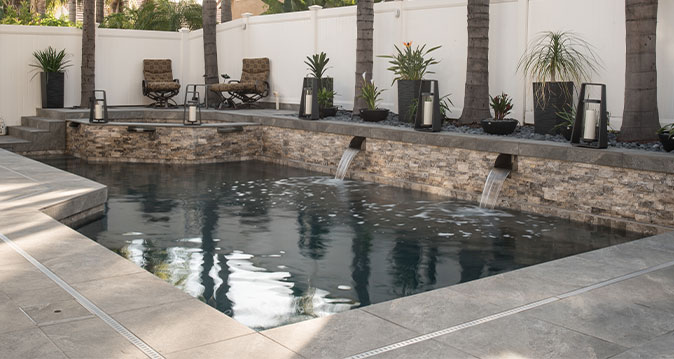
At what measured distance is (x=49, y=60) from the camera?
14.2m

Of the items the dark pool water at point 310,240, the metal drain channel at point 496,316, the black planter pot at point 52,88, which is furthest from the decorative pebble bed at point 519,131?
the black planter pot at point 52,88

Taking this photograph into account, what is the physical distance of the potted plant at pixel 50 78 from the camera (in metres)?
14.1

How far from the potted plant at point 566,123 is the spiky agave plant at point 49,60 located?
9977 mm

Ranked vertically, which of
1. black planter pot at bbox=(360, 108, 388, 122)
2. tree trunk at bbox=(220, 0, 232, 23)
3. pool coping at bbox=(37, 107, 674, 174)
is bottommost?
pool coping at bbox=(37, 107, 674, 174)

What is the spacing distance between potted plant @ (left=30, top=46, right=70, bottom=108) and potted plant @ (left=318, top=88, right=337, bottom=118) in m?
5.50

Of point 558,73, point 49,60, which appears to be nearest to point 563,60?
point 558,73

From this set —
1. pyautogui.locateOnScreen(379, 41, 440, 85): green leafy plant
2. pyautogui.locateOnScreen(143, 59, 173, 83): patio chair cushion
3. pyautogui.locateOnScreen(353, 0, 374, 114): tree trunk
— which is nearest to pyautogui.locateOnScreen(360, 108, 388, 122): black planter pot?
pyautogui.locateOnScreen(379, 41, 440, 85): green leafy plant

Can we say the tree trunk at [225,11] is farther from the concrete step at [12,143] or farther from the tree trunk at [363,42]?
the tree trunk at [363,42]

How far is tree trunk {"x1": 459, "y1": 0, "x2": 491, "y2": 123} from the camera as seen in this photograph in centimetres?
943

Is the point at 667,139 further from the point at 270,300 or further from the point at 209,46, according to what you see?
the point at 209,46

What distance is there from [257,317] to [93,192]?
3.51 meters

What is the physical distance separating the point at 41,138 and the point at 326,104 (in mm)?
4919

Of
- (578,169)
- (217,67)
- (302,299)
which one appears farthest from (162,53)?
(302,299)

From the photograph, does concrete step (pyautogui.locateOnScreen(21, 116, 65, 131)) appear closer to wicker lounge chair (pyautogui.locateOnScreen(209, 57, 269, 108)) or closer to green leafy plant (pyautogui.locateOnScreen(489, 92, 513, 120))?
wicker lounge chair (pyautogui.locateOnScreen(209, 57, 269, 108))
